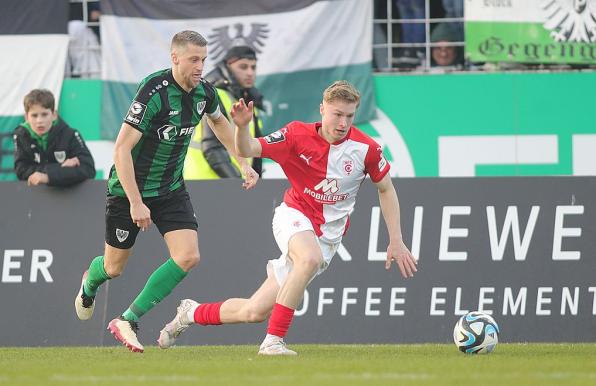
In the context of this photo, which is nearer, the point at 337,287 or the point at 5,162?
the point at 337,287

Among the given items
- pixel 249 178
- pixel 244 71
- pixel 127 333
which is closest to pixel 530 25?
pixel 244 71

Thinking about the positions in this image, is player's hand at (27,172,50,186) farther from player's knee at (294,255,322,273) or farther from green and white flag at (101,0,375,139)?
player's knee at (294,255,322,273)

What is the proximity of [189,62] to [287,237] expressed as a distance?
4.43 feet

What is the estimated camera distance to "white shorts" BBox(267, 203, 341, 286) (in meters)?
8.63

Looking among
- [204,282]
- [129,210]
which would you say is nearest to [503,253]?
[204,282]

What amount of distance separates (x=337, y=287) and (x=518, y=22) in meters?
4.79

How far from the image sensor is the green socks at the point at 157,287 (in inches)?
363

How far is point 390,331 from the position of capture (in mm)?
10984

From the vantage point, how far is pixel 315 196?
28.8 feet

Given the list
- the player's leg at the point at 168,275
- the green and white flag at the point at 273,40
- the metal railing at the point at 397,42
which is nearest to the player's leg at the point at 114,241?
the player's leg at the point at 168,275

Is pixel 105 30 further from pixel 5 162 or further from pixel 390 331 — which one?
pixel 390 331

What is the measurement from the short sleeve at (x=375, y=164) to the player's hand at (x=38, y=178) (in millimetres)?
3565

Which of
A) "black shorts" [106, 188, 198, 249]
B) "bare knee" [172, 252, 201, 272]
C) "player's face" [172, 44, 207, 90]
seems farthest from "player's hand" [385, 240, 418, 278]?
"player's face" [172, 44, 207, 90]

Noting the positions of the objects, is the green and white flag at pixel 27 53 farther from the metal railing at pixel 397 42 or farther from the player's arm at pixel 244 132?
the player's arm at pixel 244 132
